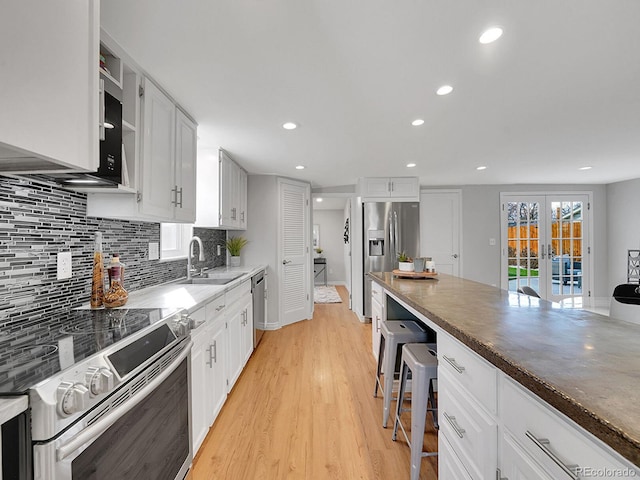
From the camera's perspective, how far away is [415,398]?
145cm

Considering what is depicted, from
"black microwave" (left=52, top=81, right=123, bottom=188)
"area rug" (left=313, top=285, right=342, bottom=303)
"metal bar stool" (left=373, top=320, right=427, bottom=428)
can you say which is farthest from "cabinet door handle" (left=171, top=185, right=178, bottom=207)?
"area rug" (left=313, top=285, right=342, bottom=303)

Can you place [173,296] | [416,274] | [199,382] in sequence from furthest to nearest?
[416,274] → [173,296] → [199,382]

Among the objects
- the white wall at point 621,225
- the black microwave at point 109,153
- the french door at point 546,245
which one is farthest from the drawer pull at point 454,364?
the white wall at point 621,225

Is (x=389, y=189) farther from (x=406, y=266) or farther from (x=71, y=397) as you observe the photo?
(x=71, y=397)

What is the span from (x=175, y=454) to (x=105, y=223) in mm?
1313

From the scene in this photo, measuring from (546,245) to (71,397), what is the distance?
6.81 m

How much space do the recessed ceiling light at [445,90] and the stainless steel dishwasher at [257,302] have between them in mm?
2409

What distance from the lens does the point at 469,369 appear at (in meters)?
1.03

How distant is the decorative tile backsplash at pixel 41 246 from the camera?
1.21 m

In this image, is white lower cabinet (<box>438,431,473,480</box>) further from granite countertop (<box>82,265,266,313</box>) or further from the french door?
the french door

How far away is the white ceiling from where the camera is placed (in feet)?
4.30

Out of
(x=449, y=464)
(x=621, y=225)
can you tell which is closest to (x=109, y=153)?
(x=449, y=464)

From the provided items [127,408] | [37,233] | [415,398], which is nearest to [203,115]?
[37,233]

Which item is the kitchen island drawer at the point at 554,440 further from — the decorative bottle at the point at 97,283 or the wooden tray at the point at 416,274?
the decorative bottle at the point at 97,283
